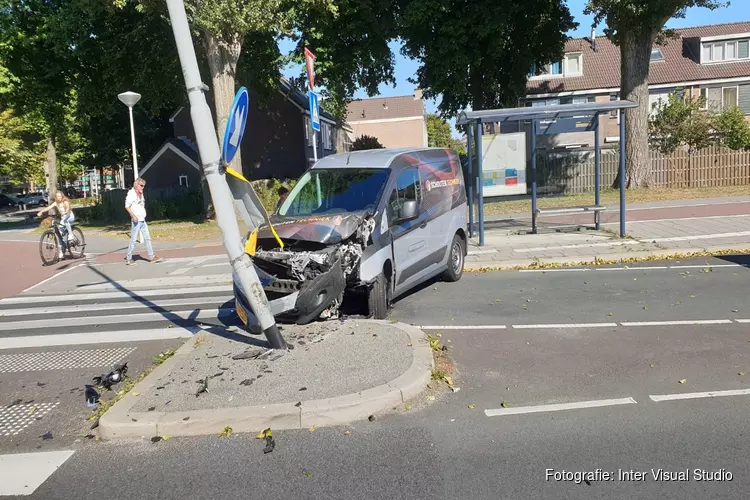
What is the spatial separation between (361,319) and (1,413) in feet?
12.2

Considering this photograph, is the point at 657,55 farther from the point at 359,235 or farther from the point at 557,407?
the point at 557,407

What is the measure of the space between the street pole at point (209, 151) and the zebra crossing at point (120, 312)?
2.16 m

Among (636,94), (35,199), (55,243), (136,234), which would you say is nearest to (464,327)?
(136,234)

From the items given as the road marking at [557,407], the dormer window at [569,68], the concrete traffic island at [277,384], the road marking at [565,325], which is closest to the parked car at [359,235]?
the concrete traffic island at [277,384]

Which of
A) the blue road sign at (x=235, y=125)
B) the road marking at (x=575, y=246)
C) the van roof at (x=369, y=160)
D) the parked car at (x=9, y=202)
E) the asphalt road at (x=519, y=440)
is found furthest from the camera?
the parked car at (x=9, y=202)

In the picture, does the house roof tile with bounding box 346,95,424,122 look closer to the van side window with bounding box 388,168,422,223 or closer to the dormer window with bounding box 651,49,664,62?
the dormer window with bounding box 651,49,664,62

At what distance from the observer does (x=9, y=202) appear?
6141 cm

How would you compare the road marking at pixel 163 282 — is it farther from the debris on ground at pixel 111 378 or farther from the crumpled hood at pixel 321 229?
the debris on ground at pixel 111 378

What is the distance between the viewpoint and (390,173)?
8258mm

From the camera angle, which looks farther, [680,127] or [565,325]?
[680,127]

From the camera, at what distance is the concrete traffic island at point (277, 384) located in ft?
15.4

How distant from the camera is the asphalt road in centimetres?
377

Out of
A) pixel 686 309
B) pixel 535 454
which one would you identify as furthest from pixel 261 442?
pixel 686 309

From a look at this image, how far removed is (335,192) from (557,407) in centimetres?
440
